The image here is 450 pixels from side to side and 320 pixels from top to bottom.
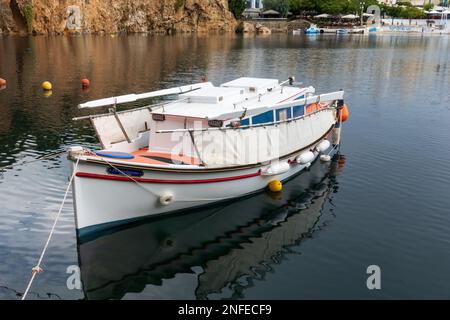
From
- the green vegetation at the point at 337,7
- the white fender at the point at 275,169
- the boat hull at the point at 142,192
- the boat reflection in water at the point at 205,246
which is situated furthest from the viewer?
the green vegetation at the point at 337,7

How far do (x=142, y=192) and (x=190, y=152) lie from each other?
3.09m

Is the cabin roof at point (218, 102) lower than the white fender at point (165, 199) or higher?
higher

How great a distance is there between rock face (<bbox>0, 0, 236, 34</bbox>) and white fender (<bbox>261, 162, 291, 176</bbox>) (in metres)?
101

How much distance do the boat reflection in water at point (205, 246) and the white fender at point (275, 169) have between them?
1.32 meters

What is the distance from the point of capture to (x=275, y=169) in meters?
20.2

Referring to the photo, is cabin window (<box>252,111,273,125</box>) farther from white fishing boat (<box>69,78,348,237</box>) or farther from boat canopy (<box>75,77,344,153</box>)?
boat canopy (<box>75,77,344,153</box>)

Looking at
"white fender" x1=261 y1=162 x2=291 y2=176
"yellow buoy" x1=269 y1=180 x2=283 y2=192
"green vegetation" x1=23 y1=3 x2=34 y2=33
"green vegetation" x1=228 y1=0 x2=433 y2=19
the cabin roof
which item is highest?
"green vegetation" x1=228 y1=0 x2=433 y2=19

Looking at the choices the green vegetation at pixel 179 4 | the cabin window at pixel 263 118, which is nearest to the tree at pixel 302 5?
the green vegetation at pixel 179 4

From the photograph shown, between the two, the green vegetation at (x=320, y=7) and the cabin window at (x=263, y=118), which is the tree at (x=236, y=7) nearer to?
the green vegetation at (x=320, y=7)

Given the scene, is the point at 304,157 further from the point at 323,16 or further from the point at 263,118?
the point at 323,16

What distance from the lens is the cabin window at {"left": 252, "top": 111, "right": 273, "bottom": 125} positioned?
67.6 feet

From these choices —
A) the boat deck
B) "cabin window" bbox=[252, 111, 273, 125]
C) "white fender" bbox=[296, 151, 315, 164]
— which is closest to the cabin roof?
"cabin window" bbox=[252, 111, 273, 125]

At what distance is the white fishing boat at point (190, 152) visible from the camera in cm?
1616
